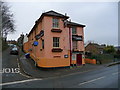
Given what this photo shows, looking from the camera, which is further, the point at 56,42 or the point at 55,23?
the point at 55,23

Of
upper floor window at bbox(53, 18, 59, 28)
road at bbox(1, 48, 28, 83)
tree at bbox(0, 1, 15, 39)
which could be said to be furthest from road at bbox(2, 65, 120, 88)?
tree at bbox(0, 1, 15, 39)

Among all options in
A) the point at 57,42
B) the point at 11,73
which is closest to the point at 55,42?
the point at 57,42

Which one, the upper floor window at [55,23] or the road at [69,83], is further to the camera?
the upper floor window at [55,23]

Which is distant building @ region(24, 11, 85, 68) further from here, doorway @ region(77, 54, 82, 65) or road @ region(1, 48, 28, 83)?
road @ region(1, 48, 28, 83)

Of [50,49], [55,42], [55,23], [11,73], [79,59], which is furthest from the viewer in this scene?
[79,59]

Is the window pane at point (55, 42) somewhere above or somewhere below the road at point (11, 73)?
above

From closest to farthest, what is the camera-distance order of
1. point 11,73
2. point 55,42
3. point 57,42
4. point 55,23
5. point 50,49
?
point 11,73, point 50,49, point 55,42, point 57,42, point 55,23

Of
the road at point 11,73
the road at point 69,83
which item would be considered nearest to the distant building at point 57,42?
the road at point 11,73

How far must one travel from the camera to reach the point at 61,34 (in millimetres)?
19500

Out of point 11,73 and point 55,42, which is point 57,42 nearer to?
point 55,42

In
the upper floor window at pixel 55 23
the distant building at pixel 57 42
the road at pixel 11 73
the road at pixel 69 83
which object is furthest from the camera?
the upper floor window at pixel 55 23

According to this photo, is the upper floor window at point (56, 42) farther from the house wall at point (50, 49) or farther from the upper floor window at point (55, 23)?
the upper floor window at point (55, 23)

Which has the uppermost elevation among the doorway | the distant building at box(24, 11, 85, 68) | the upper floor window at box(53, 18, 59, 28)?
the upper floor window at box(53, 18, 59, 28)

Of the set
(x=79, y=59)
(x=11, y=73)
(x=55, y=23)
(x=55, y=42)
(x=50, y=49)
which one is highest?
(x=55, y=23)
